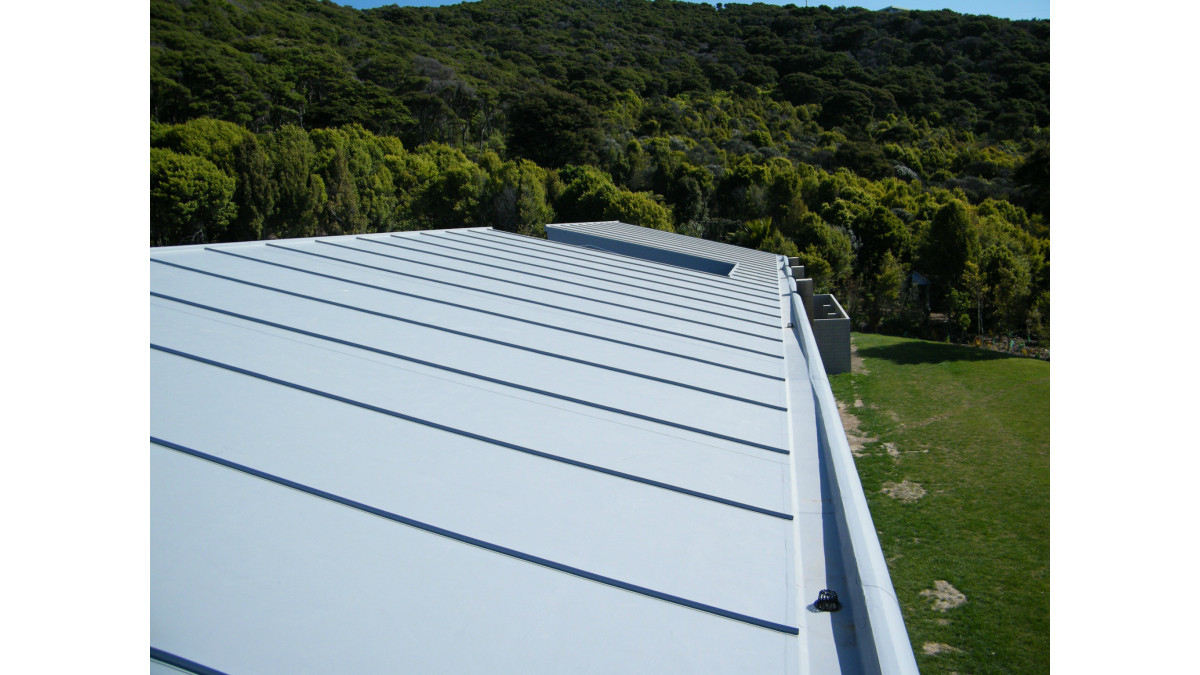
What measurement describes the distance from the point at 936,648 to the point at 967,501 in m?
4.48

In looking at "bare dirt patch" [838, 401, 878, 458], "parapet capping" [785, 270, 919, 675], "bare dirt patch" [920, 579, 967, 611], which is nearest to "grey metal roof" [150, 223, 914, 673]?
"parapet capping" [785, 270, 919, 675]

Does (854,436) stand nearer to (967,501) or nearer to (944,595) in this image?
(967,501)

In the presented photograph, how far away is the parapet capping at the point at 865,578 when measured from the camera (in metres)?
1.95

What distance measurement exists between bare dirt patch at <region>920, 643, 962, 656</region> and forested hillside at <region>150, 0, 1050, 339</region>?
21570 mm

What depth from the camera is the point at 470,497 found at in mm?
2402

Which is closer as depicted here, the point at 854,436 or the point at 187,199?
the point at 854,436

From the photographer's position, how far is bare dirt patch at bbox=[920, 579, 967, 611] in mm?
8164

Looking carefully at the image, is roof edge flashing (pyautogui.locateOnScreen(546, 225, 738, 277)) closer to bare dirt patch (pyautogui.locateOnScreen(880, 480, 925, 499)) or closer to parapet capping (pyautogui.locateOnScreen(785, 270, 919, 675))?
bare dirt patch (pyautogui.locateOnScreen(880, 480, 925, 499))

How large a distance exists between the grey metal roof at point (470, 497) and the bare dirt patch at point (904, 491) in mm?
7840

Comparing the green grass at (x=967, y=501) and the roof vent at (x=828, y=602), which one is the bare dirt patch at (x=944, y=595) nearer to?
the green grass at (x=967, y=501)

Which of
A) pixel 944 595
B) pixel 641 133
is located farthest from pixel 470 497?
pixel 641 133

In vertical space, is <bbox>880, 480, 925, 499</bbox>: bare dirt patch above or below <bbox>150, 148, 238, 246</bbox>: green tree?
below
